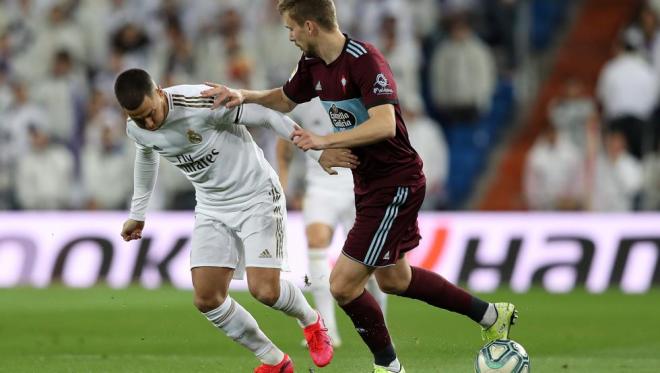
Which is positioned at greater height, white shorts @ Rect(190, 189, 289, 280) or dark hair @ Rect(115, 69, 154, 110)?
dark hair @ Rect(115, 69, 154, 110)

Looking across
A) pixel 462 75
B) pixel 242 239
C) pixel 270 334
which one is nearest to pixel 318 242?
pixel 270 334

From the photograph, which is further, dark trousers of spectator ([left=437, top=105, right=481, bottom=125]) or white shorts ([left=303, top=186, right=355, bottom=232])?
dark trousers of spectator ([left=437, top=105, right=481, bottom=125])

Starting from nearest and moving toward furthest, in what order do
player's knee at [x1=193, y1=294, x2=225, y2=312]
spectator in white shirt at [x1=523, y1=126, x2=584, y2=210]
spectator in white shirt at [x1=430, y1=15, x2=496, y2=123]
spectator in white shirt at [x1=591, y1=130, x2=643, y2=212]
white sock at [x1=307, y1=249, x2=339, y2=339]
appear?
1. player's knee at [x1=193, y1=294, x2=225, y2=312]
2. white sock at [x1=307, y1=249, x2=339, y2=339]
3. spectator in white shirt at [x1=591, y1=130, x2=643, y2=212]
4. spectator in white shirt at [x1=523, y1=126, x2=584, y2=210]
5. spectator in white shirt at [x1=430, y1=15, x2=496, y2=123]

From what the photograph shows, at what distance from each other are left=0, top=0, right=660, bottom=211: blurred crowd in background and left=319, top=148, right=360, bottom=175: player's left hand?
816cm

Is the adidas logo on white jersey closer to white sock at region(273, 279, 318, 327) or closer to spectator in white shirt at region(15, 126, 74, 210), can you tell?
white sock at region(273, 279, 318, 327)

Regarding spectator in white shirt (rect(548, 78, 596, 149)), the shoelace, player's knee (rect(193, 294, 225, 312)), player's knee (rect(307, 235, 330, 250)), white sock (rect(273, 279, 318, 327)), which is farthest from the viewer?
spectator in white shirt (rect(548, 78, 596, 149))

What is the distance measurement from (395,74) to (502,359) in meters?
8.87

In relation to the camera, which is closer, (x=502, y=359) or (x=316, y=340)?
(x=502, y=359)

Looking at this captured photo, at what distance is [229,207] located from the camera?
7.86 m

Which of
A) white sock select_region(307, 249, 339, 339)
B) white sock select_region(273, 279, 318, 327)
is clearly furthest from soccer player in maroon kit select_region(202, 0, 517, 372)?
white sock select_region(307, 249, 339, 339)

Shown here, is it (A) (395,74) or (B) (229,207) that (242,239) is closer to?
(B) (229,207)

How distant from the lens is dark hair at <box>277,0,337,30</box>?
7180 millimetres

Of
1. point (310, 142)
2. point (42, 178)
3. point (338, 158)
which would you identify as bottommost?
point (42, 178)

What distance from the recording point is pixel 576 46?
18.3 metres
